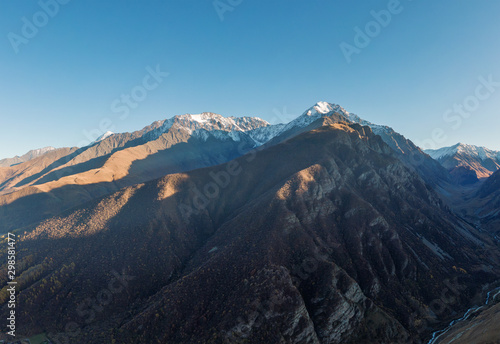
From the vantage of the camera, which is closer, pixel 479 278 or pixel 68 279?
pixel 68 279

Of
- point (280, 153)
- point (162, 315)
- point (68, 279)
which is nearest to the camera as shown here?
point (162, 315)

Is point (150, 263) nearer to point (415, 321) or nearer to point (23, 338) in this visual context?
point (23, 338)

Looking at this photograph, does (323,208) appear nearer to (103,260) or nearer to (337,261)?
(337,261)

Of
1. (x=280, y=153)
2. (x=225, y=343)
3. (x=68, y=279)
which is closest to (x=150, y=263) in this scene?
(x=68, y=279)

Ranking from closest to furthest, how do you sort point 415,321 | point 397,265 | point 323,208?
point 415,321 < point 397,265 < point 323,208

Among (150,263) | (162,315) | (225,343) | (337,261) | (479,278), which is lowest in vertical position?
(479,278)

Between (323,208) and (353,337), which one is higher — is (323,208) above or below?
above
